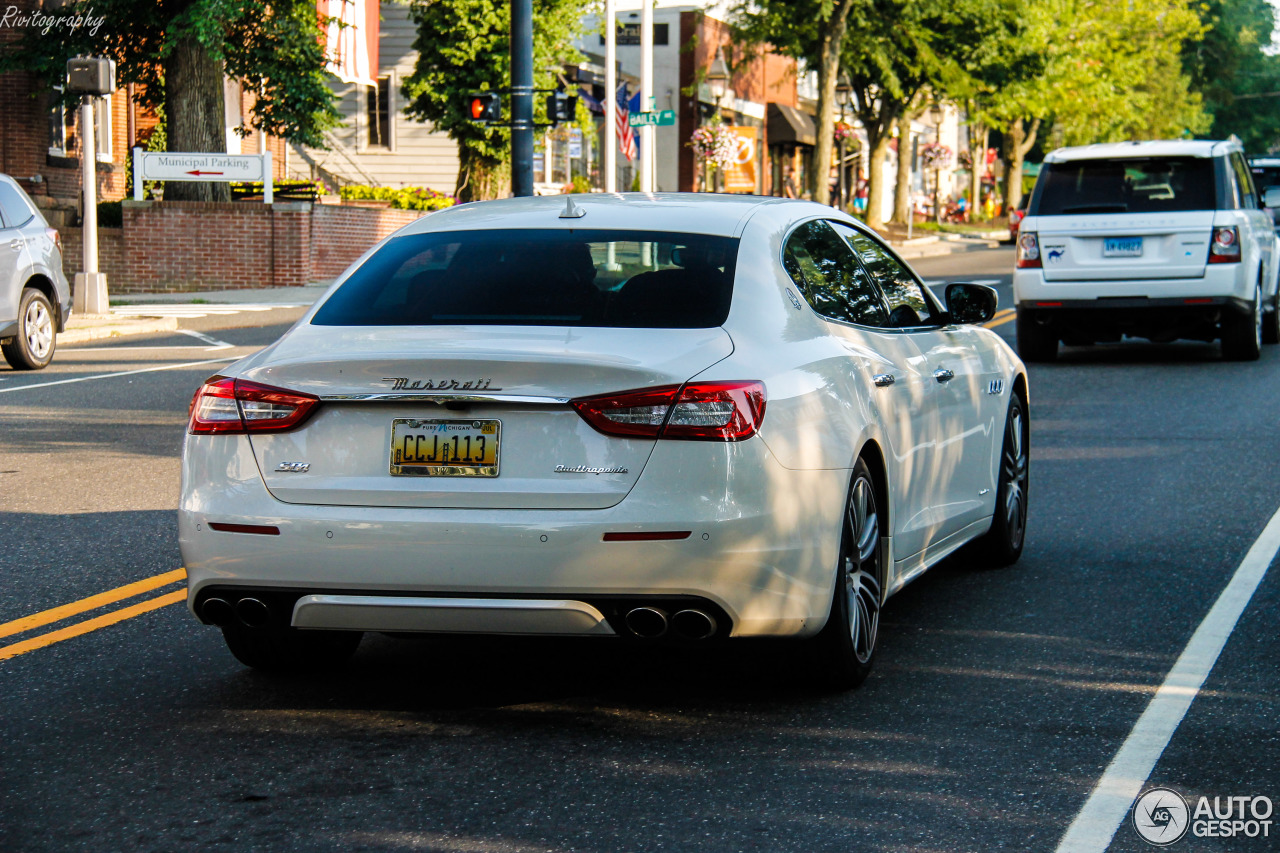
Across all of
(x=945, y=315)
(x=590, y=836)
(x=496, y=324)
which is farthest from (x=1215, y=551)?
(x=590, y=836)

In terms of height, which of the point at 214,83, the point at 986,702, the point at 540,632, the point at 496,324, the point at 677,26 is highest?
the point at 677,26

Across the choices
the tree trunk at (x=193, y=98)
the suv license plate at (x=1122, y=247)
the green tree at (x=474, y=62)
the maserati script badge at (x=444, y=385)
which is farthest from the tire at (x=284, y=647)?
the green tree at (x=474, y=62)

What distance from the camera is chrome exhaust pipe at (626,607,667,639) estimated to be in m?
4.76

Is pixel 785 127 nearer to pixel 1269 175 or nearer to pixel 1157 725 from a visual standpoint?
pixel 1269 175

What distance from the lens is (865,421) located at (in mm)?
5375

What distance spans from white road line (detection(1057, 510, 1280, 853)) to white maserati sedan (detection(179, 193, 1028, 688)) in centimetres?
88

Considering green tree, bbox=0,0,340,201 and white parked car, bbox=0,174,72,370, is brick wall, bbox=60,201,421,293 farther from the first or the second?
white parked car, bbox=0,174,72,370

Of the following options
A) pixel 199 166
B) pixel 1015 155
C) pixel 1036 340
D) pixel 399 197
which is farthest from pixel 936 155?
pixel 1036 340

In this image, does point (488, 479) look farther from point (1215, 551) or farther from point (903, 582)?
point (1215, 551)

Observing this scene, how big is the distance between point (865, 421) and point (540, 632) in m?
1.26

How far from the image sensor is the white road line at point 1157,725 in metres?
4.18

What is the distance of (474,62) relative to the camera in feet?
127

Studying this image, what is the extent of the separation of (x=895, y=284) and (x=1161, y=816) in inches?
109

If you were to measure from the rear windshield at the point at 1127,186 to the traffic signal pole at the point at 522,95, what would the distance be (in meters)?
7.74
